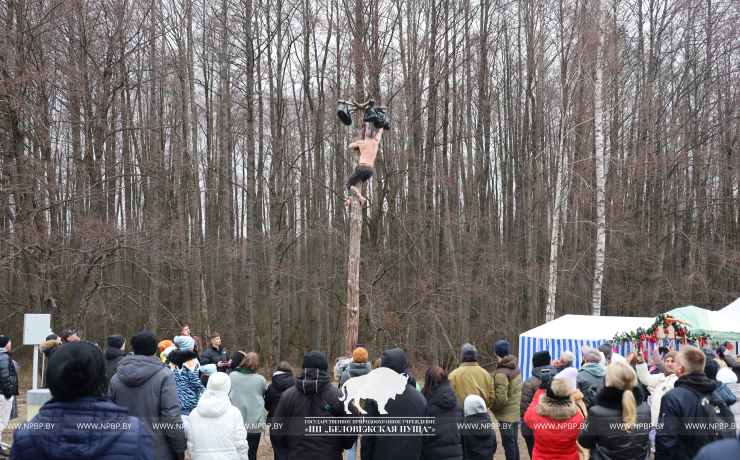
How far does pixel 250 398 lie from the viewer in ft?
18.5

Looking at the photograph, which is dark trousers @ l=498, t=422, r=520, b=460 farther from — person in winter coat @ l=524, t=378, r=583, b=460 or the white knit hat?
the white knit hat

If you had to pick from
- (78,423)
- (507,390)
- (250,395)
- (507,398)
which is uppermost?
(78,423)

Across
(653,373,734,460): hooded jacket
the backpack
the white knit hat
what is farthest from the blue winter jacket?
the backpack

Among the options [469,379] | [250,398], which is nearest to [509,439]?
[469,379]

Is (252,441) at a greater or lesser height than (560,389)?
lesser

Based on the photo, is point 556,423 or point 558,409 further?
point 556,423

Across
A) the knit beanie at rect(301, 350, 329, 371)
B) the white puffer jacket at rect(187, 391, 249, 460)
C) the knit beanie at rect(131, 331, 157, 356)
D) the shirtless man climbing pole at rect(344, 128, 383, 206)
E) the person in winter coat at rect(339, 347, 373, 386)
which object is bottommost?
the white puffer jacket at rect(187, 391, 249, 460)

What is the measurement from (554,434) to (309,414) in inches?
81.5

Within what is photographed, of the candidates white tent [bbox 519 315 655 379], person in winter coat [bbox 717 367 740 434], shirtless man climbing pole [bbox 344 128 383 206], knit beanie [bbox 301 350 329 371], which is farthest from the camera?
white tent [bbox 519 315 655 379]

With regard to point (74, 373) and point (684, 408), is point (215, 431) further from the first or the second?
point (684, 408)

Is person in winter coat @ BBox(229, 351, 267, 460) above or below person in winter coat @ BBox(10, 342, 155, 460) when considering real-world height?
below

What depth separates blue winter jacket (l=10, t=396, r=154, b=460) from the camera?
2203mm

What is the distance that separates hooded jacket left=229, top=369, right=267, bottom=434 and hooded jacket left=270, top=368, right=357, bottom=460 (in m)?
1.39

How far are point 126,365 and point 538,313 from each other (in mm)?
18064
